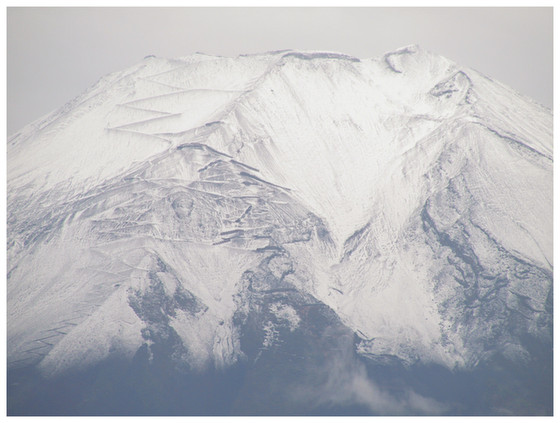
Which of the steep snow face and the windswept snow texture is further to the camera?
the steep snow face

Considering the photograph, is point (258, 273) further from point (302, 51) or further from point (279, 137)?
point (302, 51)

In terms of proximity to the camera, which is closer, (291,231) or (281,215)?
(291,231)

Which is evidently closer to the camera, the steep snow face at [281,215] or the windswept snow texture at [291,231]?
the windswept snow texture at [291,231]

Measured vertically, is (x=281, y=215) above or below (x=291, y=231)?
above
